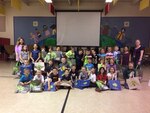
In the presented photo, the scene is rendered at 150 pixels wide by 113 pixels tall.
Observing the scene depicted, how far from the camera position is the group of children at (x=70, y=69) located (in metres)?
4.93

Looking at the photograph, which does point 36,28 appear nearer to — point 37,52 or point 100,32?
point 100,32

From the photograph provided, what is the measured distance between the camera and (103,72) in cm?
518

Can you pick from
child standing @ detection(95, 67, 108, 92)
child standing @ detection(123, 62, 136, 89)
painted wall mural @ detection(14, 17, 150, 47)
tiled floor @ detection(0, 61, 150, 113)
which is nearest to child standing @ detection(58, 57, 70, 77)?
tiled floor @ detection(0, 61, 150, 113)

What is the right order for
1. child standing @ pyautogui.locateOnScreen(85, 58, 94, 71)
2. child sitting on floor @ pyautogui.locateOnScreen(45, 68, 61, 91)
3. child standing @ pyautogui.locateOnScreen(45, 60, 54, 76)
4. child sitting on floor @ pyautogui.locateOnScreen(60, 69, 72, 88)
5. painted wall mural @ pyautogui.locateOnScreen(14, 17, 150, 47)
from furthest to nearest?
painted wall mural @ pyautogui.locateOnScreen(14, 17, 150, 47) → child standing @ pyautogui.locateOnScreen(85, 58, 94, 71) → child standing @ pyautogui.locateOnScreen(45, 60, 54, 76) → child sitting on floor @ pyautogui.locateOnScreen(60, 69, 72, 88) → child sitting on floor @ pyautogui.locateOnScreen(45, 68, 61, 91)

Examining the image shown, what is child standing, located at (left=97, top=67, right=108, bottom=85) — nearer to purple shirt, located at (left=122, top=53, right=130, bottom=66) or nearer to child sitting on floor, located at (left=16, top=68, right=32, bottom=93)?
purple shirt, located at (left=122, top=53, right=130, bottom=66)

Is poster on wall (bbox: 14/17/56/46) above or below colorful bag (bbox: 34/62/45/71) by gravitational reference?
above

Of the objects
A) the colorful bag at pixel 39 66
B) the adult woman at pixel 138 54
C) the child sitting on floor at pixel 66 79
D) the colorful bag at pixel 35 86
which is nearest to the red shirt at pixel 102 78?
the child sitting on floor at pixel 66 79

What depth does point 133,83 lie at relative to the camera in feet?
16.6

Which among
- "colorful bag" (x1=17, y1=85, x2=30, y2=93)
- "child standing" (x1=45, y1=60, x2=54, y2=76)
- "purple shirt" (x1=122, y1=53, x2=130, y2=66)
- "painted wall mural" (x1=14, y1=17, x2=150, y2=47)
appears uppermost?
"painted wall mural" (x1=14, y1=17, x2=150, y2=47)

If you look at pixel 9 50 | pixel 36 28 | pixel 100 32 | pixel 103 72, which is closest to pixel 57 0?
pixel 36 28

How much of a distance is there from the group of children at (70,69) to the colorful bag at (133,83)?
0.57ft

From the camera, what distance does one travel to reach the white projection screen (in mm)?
9852

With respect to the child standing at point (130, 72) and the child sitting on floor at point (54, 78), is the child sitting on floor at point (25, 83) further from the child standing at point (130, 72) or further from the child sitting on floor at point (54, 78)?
the child standing at point (130, 72)

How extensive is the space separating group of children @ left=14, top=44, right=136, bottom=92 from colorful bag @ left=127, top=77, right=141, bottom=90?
0.57 ft
